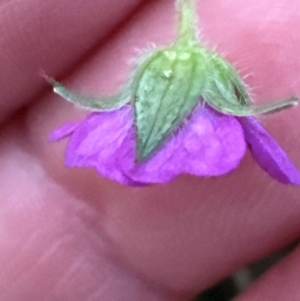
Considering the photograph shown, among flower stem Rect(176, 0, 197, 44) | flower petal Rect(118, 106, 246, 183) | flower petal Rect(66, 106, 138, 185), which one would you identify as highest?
flower petal Rect(66, 106, 138, 185)

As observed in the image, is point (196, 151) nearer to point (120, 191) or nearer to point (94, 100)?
point (94, 100)

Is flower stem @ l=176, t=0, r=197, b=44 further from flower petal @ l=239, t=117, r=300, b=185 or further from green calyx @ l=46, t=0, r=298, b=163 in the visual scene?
flower petal @ l=239, t=117, r=300, b=185

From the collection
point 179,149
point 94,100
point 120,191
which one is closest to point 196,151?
point 179,149

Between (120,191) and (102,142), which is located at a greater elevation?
(102,142)

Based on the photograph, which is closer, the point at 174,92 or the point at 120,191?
the point at 174,92

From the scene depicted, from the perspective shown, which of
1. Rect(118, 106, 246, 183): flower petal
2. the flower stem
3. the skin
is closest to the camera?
Rect(118, 106, 246, 183): flower petal

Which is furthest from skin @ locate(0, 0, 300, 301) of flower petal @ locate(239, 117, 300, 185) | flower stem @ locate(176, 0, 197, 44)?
flower petal @ locate(239, 117, 300, 185)

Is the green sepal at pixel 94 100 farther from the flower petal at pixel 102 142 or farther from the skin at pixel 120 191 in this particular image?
the skin at pixel 120 191

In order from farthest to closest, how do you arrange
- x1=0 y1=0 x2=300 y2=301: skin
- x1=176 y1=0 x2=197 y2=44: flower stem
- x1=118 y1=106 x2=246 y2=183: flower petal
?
x1=0 y1=0 x2=300 y2=301: skin
x1=176 y1=0 x2=197 y2=44: flower stem
x1=118 y1=106 x2=246 y2=183: flower petal

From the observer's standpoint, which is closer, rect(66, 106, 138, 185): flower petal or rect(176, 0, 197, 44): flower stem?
rect(66, 106, 138, 185): flower petal
